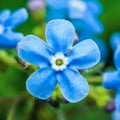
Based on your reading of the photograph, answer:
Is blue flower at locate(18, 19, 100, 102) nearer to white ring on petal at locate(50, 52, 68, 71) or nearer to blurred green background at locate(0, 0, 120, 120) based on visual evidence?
white ring on petal at locate(50, 52, 68, 71)

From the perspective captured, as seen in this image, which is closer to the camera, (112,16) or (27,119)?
(27,119)

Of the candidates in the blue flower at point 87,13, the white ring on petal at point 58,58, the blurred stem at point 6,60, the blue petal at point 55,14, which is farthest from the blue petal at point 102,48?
the white ring on petal at point 58,58

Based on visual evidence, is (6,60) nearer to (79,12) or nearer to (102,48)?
(79,12)

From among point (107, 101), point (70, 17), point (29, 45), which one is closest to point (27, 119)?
point (107, 101)

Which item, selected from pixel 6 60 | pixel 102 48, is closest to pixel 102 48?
pixel 102 48

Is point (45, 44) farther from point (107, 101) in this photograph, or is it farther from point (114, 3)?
point (114, 3)

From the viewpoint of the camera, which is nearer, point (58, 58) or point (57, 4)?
point (58, 58)
